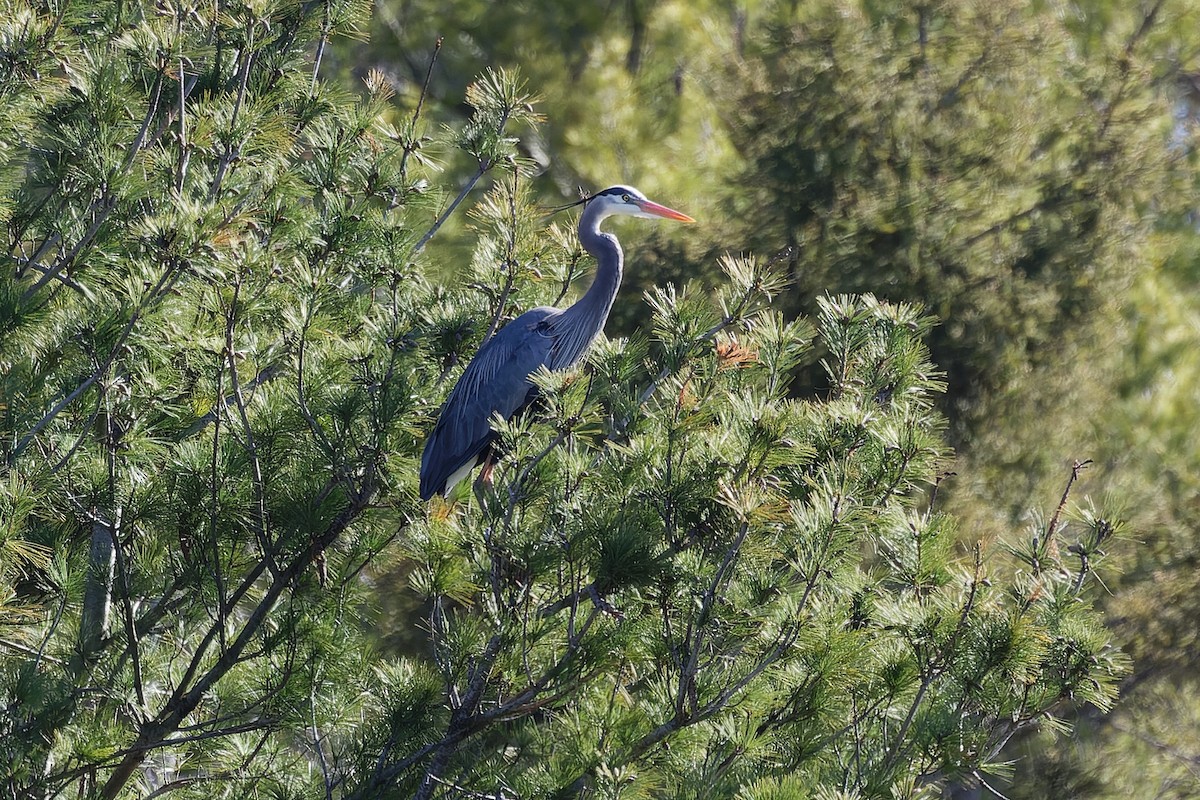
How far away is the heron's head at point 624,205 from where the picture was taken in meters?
4.57

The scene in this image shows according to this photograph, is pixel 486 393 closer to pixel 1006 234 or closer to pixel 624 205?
pixel 624 205

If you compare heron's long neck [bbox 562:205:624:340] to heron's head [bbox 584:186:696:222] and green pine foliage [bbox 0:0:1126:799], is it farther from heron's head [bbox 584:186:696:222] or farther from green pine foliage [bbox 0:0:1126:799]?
green pine foliage [bbox 0:0:1126:799]

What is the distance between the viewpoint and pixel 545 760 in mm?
2791

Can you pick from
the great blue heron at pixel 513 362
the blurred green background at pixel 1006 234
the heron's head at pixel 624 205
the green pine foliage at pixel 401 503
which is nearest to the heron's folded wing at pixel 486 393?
the great blue heron at pixel 513 362

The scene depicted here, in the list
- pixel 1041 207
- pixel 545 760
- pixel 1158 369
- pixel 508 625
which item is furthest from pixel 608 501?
pixel 1158 369

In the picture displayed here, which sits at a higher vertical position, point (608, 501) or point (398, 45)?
point (398, 45)

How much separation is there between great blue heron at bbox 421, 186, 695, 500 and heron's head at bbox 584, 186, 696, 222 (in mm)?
44

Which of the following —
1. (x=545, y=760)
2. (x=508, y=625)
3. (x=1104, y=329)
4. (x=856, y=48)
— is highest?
(x=856, y=48)

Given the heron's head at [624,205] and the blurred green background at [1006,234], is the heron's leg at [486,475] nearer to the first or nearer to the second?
the heron's head at [624,205]

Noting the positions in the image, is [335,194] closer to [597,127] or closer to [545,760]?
[545,760]

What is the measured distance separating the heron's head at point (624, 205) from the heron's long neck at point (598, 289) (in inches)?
8.3

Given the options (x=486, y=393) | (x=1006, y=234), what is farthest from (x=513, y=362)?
(x=1006, y=234)

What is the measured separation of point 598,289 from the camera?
14.2 feet

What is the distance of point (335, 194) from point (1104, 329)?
172 inches
